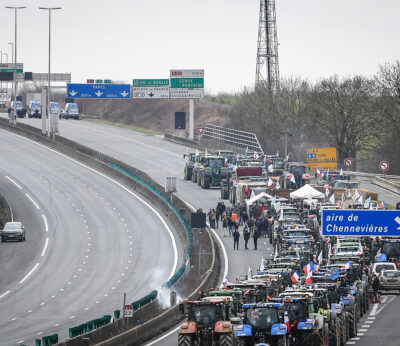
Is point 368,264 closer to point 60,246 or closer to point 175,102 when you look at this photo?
point 60,246

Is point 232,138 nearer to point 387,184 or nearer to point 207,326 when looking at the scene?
point 387,184

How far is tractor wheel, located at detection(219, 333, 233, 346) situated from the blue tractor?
244mm

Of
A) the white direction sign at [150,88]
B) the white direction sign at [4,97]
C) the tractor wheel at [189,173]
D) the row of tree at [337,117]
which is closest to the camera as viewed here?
the tractor wheel at [189,173]

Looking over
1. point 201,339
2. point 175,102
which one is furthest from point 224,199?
point 175,102

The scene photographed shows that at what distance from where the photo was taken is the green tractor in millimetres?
77562

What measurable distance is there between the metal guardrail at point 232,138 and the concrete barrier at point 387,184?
62.8 feet

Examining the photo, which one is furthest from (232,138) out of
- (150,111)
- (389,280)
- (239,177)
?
(389,280)

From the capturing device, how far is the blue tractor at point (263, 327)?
89.5ft

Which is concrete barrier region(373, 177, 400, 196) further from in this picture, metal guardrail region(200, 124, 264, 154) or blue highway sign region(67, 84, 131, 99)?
blue highway sign region(67, 84, 131, 99)

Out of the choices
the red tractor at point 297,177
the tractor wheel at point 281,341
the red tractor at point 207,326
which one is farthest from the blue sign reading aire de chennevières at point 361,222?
the red tractor at point 297,177

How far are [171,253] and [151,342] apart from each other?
26890mm

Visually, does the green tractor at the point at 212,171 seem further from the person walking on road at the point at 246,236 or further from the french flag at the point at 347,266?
the french flag at the point at 347,266

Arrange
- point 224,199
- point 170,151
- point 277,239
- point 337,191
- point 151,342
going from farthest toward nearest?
point 170,151
point 224,199
point 337,191
point 277,239
point 151,342

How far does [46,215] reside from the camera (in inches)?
2923
